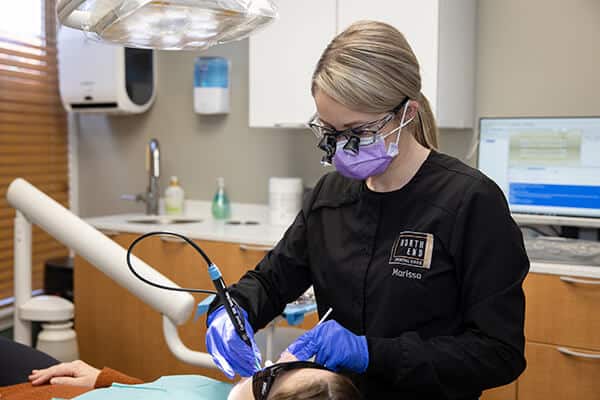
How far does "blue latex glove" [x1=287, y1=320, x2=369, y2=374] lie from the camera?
1.21 metres

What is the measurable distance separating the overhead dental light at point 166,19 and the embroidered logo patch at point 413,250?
50cm

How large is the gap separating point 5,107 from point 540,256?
106 inches

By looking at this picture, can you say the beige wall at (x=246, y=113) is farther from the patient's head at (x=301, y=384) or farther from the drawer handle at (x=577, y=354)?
the patient's head at (x=301, y=384)

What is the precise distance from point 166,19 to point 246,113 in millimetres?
2266

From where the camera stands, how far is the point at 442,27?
256 cm

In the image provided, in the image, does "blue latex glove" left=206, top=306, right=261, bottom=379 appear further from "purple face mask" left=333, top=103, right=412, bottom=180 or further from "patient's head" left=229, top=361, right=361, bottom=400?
"purple face mask" left=333, top=103, right=412, bottom=180

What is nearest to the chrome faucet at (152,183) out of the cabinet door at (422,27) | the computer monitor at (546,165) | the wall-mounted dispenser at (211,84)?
the wall-mounted dispenser at (211,84)

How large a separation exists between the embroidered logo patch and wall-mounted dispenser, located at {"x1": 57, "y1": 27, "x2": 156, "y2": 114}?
2466mm

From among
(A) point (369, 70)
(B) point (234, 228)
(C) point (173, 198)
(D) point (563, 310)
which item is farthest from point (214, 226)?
(A) point (369, 70)

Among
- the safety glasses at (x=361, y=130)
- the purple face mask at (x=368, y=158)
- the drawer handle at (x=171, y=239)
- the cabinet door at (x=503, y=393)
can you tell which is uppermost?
the safety glasses at (x=361, y=130)

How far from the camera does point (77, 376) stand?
5.89 feet

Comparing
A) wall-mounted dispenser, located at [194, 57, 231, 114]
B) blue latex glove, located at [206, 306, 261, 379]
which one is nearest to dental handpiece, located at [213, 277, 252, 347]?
blue latex glove, located at [206, 306, 261, 379]

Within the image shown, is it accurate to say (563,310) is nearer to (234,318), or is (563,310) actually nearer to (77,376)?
(234,318)

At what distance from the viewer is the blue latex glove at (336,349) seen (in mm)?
1205
